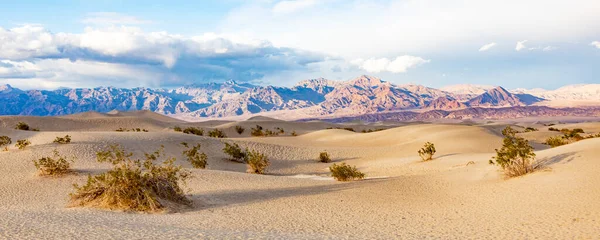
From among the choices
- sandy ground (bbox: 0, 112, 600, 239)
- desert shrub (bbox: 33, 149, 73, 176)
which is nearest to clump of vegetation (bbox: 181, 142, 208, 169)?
sandy ground (bbox: 0, 112, 600, 239)

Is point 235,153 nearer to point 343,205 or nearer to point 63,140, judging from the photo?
point 63,140

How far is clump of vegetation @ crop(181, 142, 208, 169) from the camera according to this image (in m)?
25.0

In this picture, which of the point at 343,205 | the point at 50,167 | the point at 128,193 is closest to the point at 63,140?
the point at 50,167

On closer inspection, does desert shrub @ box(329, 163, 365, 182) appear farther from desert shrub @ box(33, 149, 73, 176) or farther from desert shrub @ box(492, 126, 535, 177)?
desert shrub @ box(33, 149, 73, 176)

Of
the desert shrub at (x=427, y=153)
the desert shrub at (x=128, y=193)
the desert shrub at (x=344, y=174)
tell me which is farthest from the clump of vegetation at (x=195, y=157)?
the desert shrub at (x=427, y=153)

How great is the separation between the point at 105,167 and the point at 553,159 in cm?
1775

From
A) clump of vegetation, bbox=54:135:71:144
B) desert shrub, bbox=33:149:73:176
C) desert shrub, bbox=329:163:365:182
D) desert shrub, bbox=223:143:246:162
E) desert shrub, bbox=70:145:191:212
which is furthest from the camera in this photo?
desert shrub, bbox=223:143:246:162

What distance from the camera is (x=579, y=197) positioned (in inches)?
494

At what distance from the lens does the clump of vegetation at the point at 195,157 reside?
25016mm

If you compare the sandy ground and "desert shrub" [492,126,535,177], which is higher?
"desert shrub" [492,126,535,177]

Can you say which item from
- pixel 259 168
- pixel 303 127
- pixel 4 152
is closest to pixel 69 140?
pixel 4 152

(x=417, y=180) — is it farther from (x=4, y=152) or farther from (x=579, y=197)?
(x=4, y=152)

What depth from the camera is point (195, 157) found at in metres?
26.0

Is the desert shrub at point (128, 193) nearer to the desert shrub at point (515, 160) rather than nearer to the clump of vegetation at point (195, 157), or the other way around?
the desert shrub at point (515, 160)
